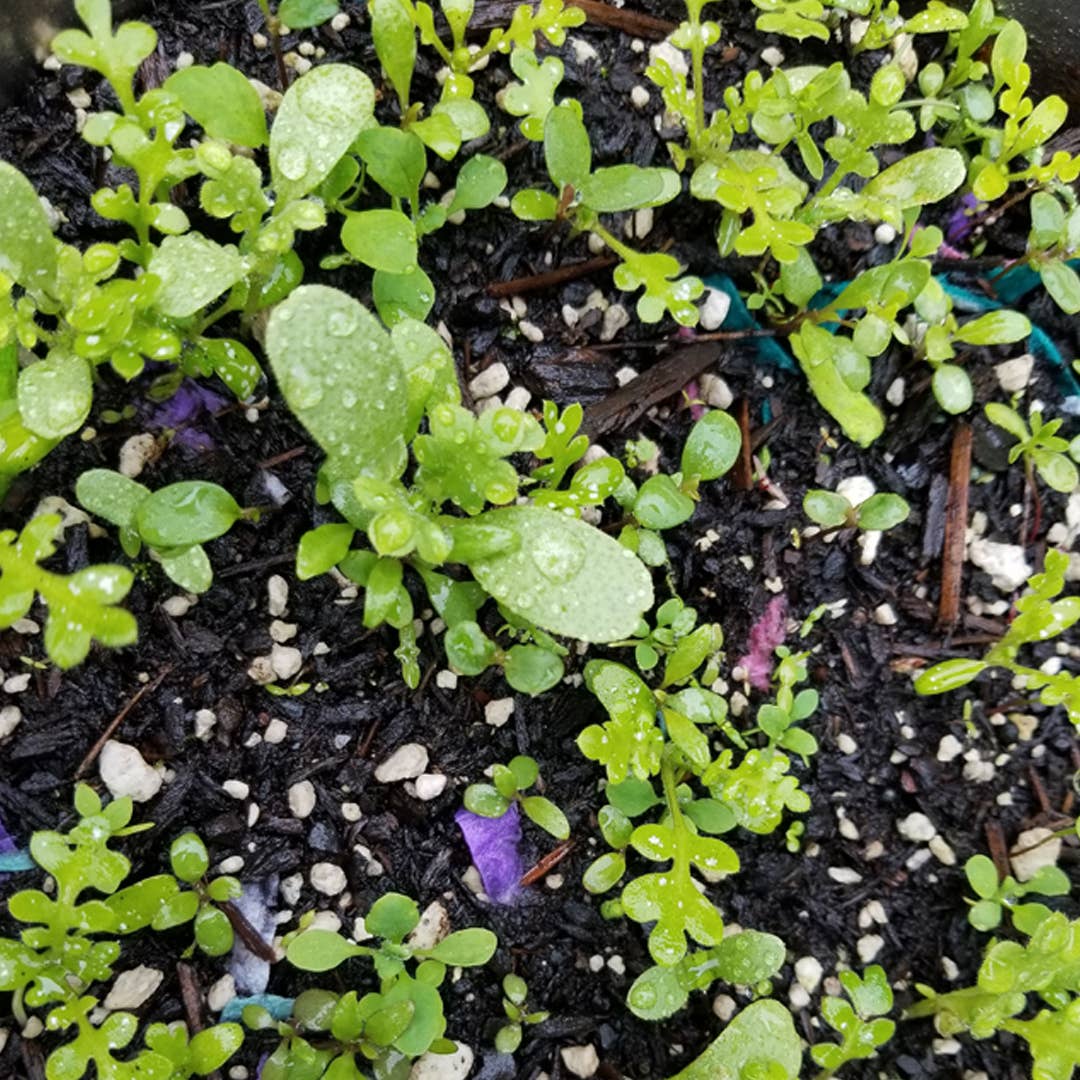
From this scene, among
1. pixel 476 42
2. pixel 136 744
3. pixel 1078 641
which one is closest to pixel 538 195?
→ pixel 476 42

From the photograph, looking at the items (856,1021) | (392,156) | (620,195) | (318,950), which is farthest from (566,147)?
(856,1021)

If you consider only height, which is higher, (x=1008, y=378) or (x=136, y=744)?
(x=1008, y=378)

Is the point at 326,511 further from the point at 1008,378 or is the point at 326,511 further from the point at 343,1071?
the point at 1008,378

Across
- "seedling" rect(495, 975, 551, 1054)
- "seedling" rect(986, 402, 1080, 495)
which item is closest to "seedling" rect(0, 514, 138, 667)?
"seedling" rect(495, 975, 551, 1054)

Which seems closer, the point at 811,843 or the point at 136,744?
the point at 136,744

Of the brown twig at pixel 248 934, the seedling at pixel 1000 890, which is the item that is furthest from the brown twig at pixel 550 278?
the seedling at pixel 1000 890

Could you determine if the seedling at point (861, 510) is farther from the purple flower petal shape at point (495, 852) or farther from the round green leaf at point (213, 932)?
the round green leaf at point (213, 932)

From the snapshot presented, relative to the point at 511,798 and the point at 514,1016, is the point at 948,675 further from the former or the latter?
the point at 514,1016
